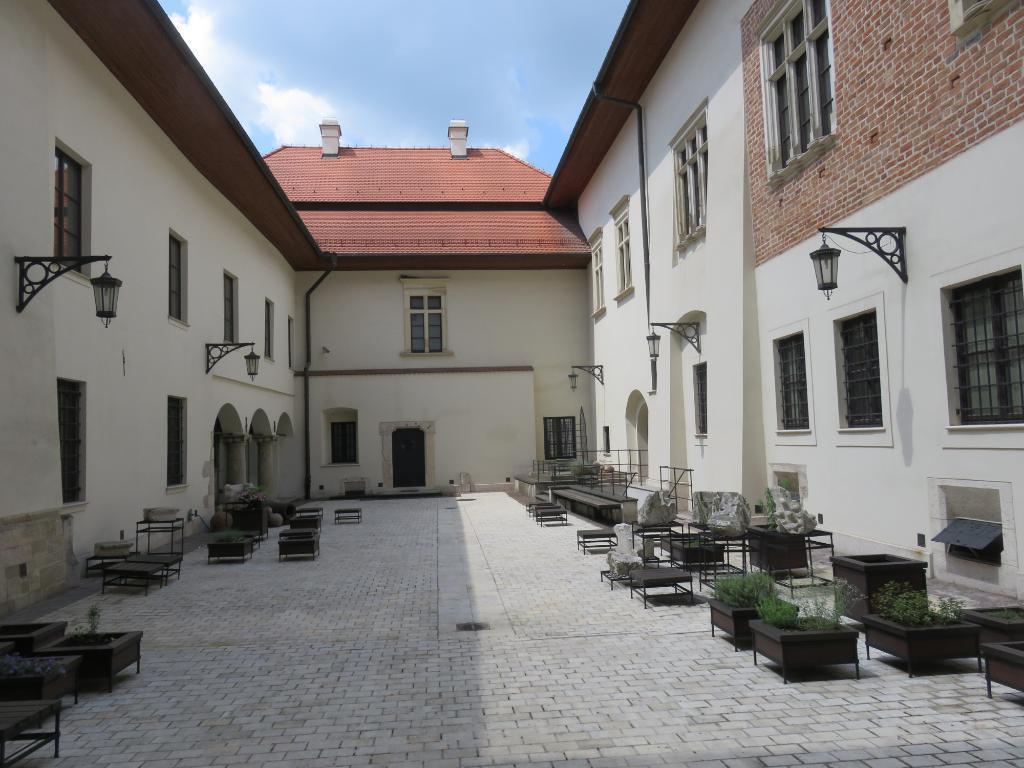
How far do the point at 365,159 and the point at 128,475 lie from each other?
2141 centimetres

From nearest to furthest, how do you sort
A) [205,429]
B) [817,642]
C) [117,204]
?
1. [817,642]
2. [117,204]
3. [205,429]

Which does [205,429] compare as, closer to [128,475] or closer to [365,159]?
[128,475]

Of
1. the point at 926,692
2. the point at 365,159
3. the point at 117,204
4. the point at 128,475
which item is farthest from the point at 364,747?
the point at 365,159

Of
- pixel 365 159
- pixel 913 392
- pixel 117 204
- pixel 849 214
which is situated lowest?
pixel 913 392

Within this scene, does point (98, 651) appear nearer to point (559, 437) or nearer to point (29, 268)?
point (29, 268)

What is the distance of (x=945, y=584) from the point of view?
8367mm

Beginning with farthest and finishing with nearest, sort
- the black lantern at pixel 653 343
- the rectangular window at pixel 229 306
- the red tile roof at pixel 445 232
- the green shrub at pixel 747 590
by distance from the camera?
the red tile roof at pixel 445 232
the rectangular window at pixel 229 306
the black lantern at pixel 653 343
the green shrub at pixel 747 590

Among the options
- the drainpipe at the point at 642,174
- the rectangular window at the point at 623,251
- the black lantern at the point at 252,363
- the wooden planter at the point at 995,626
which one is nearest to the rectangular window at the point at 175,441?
the black lantern at the point at 252,363

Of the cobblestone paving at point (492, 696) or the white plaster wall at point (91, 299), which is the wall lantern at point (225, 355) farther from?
the cobblestone paving at point (492, 696)

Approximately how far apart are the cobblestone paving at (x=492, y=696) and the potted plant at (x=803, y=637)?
158mm

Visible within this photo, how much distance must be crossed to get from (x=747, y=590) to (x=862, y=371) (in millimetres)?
4559

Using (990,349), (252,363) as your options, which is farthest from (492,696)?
(252,363)

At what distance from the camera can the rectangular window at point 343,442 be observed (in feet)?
85.9

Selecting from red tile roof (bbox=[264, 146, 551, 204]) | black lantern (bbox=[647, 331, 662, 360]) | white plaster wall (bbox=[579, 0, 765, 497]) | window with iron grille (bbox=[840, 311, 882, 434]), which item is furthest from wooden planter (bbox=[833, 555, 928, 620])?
red tile roof (bbox=[264, 146, 551, 204])
